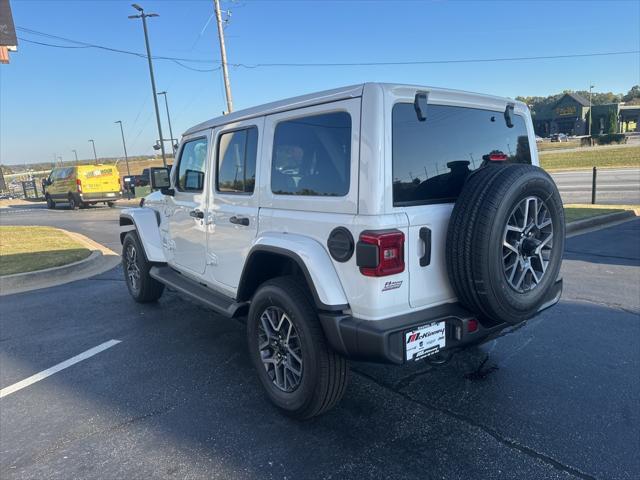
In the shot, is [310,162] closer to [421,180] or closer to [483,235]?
[421,180]

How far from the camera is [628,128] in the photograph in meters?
88.8

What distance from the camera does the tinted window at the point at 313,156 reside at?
261 centimetres

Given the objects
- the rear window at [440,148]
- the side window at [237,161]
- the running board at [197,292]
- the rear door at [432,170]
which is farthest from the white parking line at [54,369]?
the rear window at [440,148]

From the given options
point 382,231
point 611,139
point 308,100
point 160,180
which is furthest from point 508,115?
point 611,139

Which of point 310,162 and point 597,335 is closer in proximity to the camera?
point 310,162

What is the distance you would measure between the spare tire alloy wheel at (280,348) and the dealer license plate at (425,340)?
0.73 meters

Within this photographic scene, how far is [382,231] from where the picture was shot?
2357 mm

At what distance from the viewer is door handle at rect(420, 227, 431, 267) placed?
253 cm

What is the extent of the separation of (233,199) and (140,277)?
2440 millimetres

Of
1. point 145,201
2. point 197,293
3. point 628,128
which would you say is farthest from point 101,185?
point 628,128

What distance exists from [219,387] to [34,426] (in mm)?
1230

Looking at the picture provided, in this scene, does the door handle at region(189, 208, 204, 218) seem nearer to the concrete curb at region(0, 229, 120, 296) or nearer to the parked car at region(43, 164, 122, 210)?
the concrete curb at region(0, 229, 120, 296)

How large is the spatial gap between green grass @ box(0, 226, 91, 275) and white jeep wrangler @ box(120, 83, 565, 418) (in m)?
5.91

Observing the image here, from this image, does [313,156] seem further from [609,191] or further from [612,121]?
[612,121]
